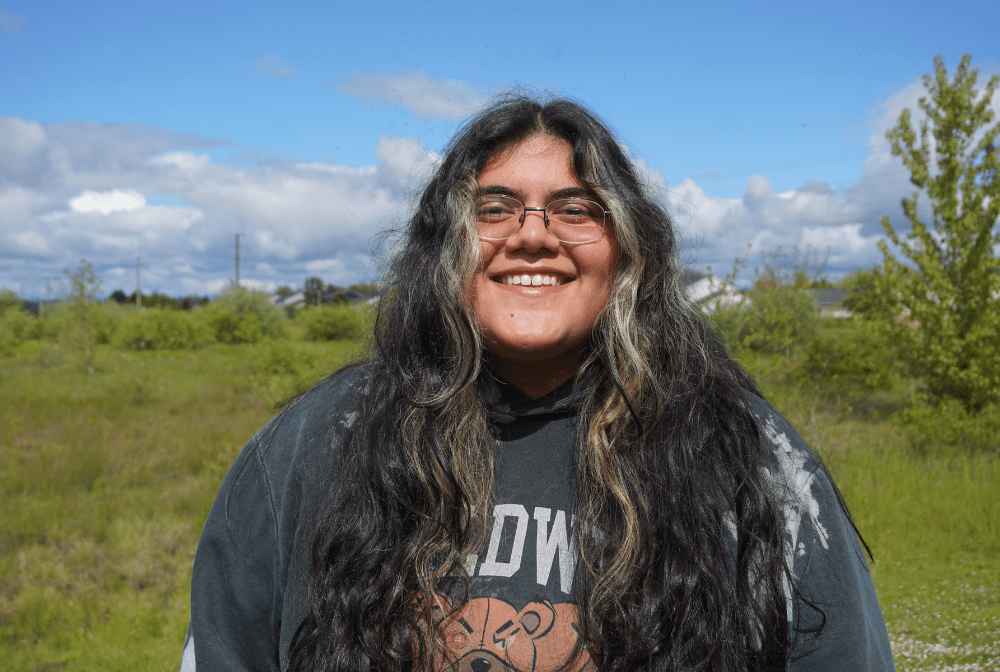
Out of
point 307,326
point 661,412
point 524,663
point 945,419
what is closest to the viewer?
point 524,663

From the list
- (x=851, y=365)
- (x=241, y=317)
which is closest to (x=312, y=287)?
(x=241, y=317)

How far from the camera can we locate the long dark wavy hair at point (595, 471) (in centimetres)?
146

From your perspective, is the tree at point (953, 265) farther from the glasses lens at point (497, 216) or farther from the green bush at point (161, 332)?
the green bush at point (161, 332)

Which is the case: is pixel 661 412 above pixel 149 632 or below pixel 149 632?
above

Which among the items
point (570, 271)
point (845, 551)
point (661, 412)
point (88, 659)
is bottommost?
point (88, 659)

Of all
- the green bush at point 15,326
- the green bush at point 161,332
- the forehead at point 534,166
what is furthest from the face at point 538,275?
the green bush at point 15,326

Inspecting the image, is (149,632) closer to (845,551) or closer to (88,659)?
(88,659)

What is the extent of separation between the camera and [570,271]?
1.66 meters

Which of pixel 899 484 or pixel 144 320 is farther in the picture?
pixel 144 320

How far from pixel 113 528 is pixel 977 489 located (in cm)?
915

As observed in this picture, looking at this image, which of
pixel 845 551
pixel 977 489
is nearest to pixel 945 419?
pixel 977 489

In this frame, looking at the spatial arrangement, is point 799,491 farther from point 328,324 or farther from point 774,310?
point 328,324

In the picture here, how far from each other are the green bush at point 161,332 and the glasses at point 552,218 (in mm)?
33696

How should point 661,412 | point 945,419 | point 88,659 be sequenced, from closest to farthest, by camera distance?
1. point 661,412
2. point 88,659
3. point 945,419
